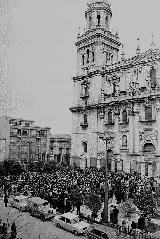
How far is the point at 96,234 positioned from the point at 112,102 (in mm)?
27604

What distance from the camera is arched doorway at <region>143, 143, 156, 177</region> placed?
35500mm

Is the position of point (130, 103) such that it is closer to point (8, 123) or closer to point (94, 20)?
point (94, 20)

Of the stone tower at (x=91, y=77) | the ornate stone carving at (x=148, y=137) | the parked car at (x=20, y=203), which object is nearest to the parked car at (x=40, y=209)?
the parked car at (x=20, y=203)

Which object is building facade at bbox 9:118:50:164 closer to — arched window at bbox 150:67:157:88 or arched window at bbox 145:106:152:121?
arched window at bbox 145:106:152:121

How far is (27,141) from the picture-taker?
184 feet

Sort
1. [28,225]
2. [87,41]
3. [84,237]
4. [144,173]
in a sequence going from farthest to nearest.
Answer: [87,41] < [144,173] < [28,225] < [84,237]

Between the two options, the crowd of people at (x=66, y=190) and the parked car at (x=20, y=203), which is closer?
the crowd of people at (x=66, y=190)

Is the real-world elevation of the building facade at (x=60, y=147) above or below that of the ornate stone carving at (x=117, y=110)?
below

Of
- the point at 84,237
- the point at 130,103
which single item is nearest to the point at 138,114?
the point at 130,103

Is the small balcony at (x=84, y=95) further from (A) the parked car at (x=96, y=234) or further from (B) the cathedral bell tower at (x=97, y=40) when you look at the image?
(A) the parked car at (x=96, y=234)

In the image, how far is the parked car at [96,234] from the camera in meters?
14.6

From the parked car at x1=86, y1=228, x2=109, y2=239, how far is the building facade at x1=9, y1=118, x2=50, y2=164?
39.9 m

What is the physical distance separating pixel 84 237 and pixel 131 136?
2374 cm

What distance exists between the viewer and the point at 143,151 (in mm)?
37250
